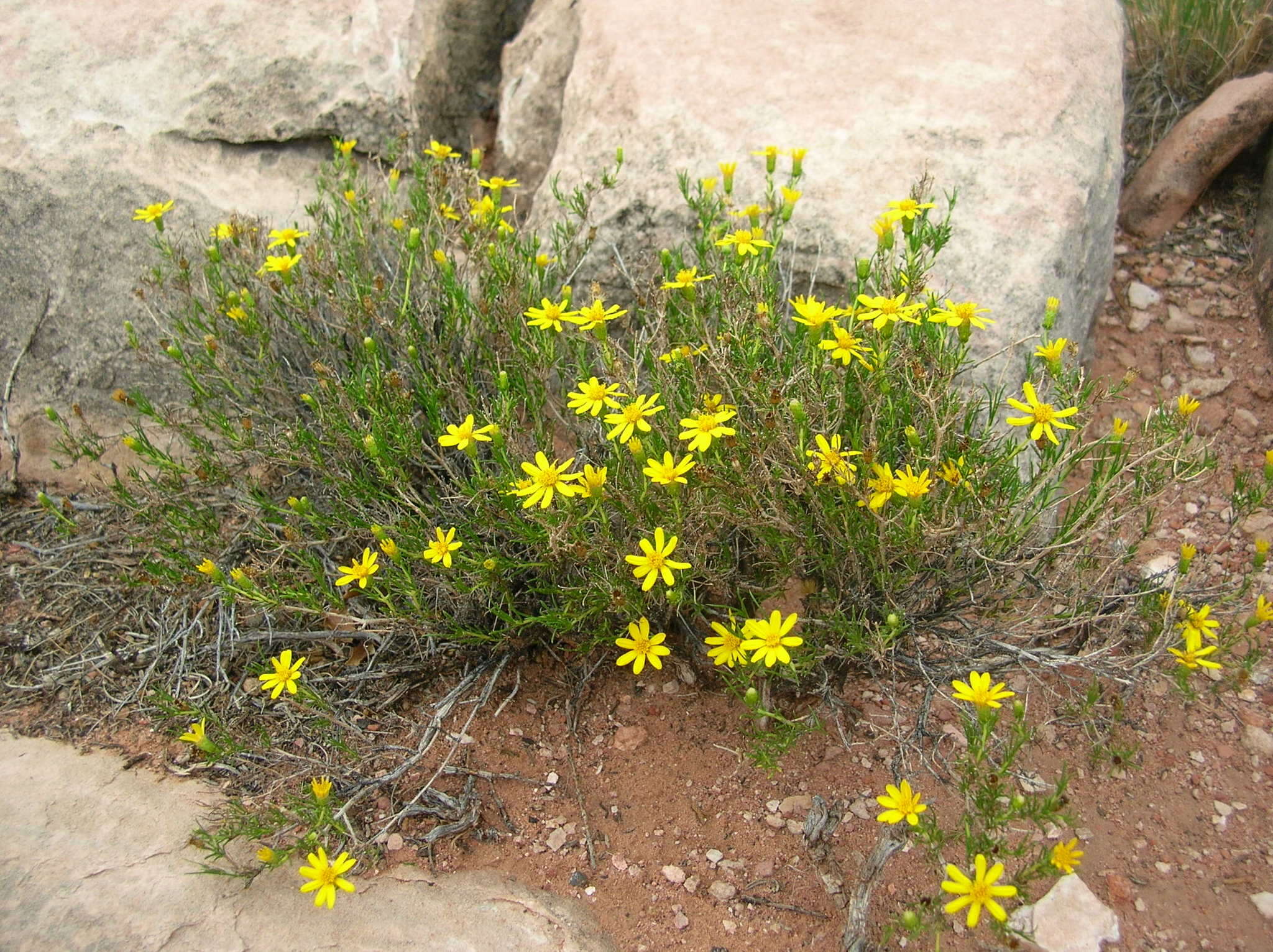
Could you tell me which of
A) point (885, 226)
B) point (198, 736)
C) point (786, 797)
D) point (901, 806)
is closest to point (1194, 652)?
point (901, 806)

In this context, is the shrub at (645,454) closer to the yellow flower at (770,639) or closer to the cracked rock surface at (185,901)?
the yellow flower at (770,639)

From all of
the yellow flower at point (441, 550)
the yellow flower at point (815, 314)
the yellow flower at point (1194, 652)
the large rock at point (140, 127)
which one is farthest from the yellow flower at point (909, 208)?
the large rock at point (140, 127)

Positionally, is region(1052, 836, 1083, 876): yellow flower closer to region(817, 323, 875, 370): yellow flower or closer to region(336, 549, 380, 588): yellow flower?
region(817, 323, 875, 370): yellow flower

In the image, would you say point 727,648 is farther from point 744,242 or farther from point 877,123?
point 877,123

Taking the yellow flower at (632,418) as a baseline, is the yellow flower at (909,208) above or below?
above

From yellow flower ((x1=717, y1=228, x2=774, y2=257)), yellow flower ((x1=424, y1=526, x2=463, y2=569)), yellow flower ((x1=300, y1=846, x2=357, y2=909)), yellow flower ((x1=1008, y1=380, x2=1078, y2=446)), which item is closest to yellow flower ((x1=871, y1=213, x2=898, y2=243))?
yellow flower ((x1=717, y1=228, x2=774, y2=257))

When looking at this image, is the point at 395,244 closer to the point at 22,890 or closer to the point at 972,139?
the point at 972,139

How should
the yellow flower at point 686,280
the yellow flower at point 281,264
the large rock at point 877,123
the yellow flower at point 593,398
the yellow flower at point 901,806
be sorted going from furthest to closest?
the large rock at point 877,123 < the yellow flower at point 281,264 < the yellow flower at point 686,280 < the yellow flower at point 593,398 < the yellow flower at point 901,806
